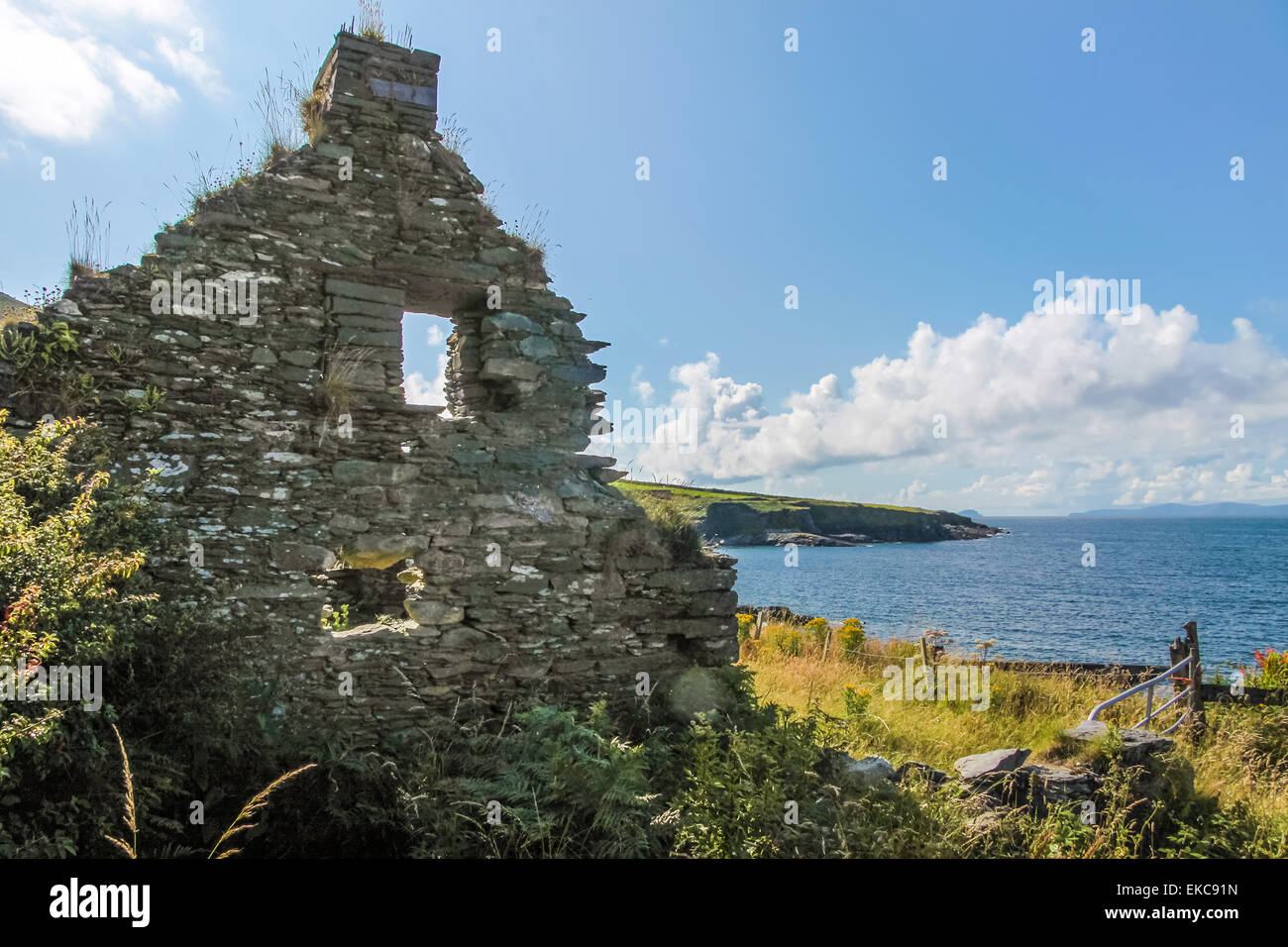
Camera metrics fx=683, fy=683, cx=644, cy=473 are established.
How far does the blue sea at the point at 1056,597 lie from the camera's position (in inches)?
1085

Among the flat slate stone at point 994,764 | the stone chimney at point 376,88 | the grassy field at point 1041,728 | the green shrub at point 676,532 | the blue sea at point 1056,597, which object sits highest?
the stone chimney at point 376,88

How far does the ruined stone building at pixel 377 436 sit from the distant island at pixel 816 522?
191 feet

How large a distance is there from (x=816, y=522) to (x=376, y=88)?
107m

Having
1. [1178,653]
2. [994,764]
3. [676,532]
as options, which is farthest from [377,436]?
[1178,653]

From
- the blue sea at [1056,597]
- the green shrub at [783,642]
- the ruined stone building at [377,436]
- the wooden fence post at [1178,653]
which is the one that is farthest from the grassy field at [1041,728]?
the blue sea at [1056,597]

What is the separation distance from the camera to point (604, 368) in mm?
7648

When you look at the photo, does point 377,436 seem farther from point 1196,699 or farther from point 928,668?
point 1196,699

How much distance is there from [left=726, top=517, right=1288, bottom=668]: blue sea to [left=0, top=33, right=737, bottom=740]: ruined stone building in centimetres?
1297

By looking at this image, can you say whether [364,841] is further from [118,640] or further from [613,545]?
[613,545]

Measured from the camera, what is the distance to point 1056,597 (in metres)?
46.3

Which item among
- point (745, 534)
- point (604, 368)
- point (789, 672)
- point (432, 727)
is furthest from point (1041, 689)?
point (745, 534)

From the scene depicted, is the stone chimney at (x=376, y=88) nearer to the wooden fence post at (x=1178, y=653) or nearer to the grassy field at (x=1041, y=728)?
the grassy field at (x=1041, y=728)

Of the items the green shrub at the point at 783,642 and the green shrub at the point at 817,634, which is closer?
the green shrub at the point at 783,642
